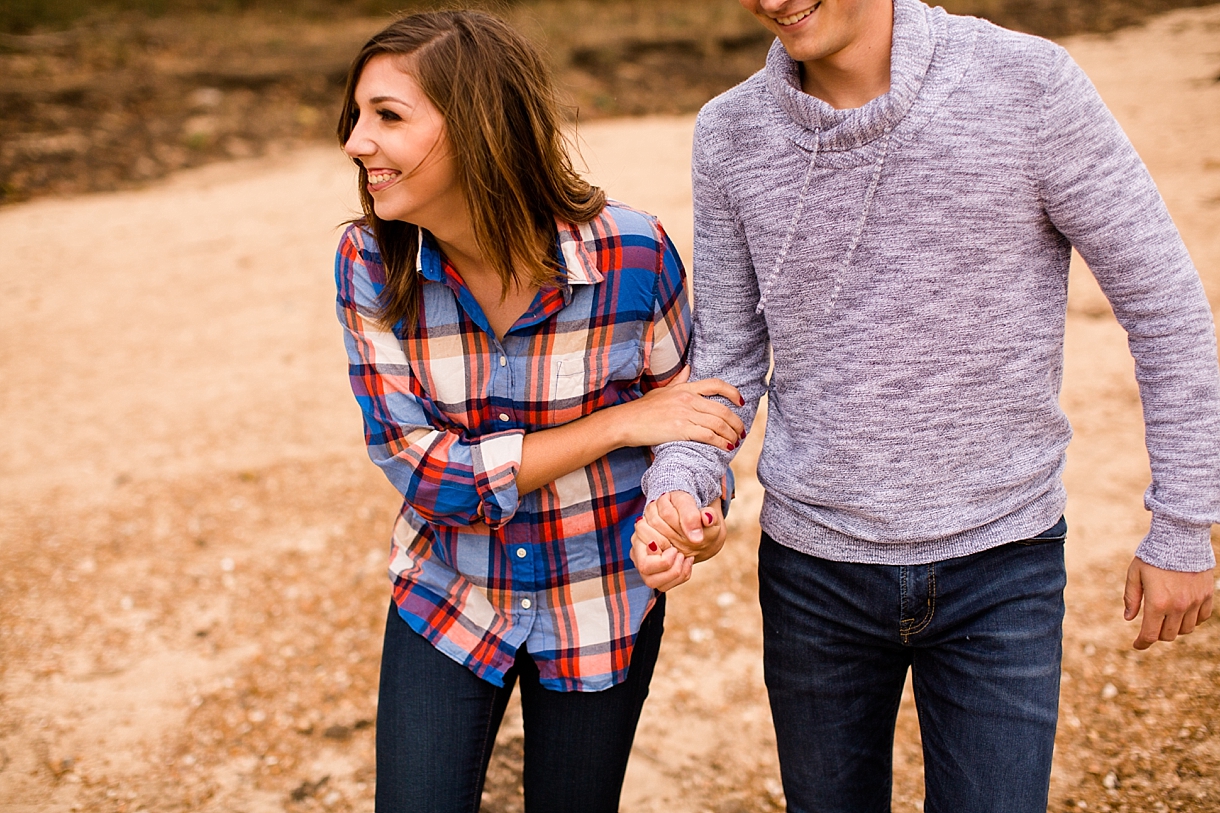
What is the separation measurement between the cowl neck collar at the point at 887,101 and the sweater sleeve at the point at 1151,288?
0.61 ft

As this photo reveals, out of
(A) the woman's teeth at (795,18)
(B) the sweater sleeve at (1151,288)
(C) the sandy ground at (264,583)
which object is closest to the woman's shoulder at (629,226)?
(A) the woman's teeth at (795,18)

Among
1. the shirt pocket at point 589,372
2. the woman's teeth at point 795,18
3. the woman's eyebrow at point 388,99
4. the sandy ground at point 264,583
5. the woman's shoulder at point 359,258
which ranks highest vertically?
the woman's teeth at point 795,18

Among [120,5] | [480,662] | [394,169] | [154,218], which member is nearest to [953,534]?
[480,662]

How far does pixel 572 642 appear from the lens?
1.97 m

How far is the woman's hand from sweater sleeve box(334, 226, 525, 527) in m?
0.21

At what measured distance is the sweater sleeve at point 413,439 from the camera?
1.86m

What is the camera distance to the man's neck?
1556 mm

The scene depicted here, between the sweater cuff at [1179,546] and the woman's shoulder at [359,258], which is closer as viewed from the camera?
the sweater cuff at [1179,546]

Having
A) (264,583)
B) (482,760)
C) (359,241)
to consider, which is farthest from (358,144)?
(264,583)

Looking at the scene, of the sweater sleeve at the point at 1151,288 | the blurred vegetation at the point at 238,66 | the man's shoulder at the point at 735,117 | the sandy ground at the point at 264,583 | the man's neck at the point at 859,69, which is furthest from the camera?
the blurred vegetation at the point at 238,66

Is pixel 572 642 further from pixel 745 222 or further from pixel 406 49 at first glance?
pixel 406 49

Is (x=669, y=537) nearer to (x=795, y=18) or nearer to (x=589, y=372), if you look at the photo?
(x=589, y=372)

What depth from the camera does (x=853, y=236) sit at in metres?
1.58

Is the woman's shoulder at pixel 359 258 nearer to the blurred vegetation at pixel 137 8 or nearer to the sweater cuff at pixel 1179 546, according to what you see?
the sweater cuff at pixel 1179 546
